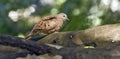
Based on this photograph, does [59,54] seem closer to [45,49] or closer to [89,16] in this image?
[45,49]

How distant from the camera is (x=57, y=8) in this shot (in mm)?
5312

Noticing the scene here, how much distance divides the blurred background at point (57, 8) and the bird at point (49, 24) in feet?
0.88

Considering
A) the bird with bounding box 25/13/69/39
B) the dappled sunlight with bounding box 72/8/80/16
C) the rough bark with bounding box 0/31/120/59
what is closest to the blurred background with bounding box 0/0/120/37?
the dappled sunlight with bounding box 72/8/80/16

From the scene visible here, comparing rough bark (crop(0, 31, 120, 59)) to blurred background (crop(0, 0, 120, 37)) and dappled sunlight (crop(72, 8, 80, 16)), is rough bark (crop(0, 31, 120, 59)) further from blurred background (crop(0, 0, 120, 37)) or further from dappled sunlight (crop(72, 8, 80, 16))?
dappled sunlight (crop(72, 8, 80, 16))

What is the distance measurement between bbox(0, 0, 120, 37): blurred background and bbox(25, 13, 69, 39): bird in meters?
0.27

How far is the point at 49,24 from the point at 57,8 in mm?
447

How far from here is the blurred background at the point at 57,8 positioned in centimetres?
516

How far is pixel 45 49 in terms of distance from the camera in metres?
2.93

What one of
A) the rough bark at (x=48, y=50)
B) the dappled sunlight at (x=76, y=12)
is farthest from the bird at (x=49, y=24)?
the rough bark at (x=48, y=50)

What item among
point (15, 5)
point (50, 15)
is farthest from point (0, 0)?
point (50, 15)

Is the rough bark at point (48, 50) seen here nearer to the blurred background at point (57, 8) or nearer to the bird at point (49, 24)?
the bird at point (49, 24)

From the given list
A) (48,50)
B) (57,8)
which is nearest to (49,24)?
(57,8)

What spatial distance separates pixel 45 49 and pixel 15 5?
7.77 ft

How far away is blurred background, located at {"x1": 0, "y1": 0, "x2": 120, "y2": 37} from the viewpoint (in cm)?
516
